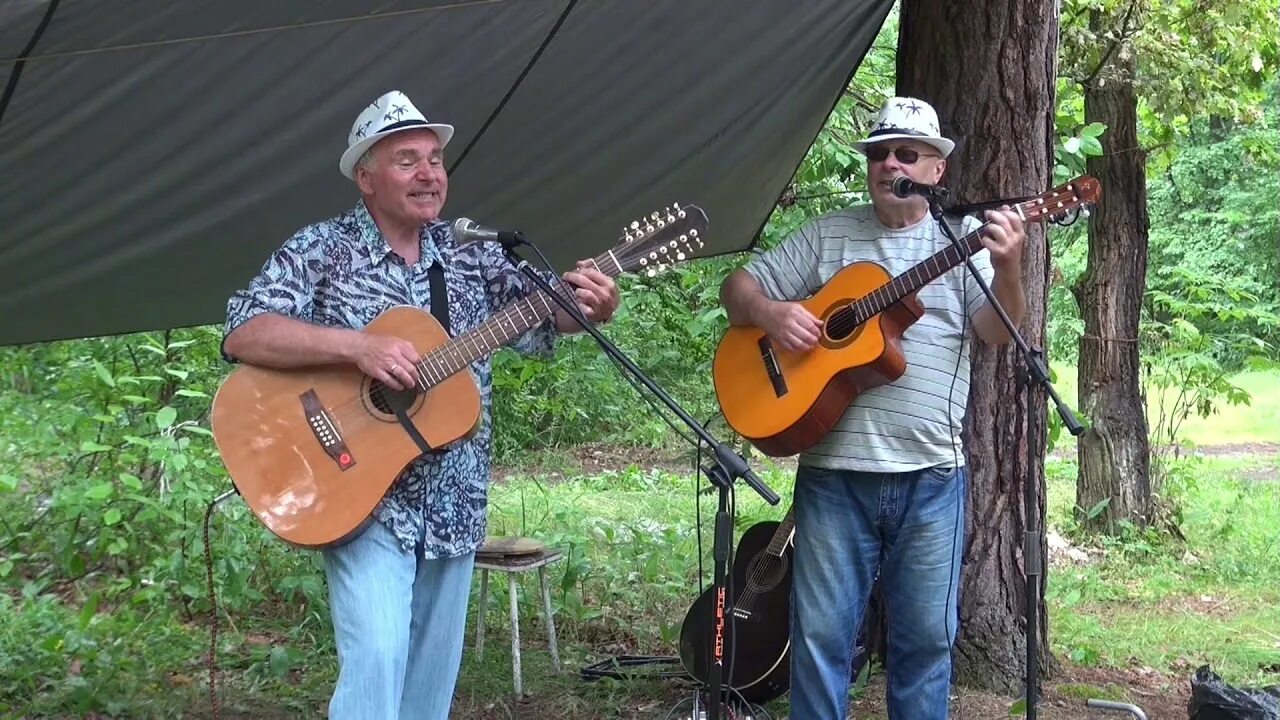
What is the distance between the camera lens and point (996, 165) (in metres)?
3.75

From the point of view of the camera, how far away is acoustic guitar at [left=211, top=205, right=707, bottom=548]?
2.54 metres

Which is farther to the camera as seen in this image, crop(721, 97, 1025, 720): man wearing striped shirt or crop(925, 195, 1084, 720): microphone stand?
crop(721, 97, 1025, 720): man wearing striped shirt

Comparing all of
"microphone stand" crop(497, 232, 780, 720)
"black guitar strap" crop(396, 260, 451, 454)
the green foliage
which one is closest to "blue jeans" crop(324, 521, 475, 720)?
"black guitar strap" crop(396, 260, 451, 454)

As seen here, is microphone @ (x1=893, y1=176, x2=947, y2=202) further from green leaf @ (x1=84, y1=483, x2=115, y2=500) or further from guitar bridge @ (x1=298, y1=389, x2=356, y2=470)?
green leaf @ (x1=84, y1=483, x2=115, y2=500)

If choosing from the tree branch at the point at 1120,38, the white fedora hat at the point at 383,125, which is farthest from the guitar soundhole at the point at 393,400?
the tree branch at the point at 1120,38

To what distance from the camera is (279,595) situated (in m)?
5.36

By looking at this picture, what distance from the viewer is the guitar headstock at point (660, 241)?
2654mm

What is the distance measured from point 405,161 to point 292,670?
2716 millimetres

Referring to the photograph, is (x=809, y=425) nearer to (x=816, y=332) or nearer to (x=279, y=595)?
(x=816, y=332)

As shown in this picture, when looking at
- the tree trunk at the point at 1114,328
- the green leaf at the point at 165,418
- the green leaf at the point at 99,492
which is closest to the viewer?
the green leaf at the point at 165,418

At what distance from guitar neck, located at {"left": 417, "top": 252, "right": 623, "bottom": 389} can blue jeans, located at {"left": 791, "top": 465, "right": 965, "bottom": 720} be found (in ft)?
2.90

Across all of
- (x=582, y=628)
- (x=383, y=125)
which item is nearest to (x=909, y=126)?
(x=383, y=125)

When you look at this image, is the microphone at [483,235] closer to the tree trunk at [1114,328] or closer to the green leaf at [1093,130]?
the green leaf at [1093,130]

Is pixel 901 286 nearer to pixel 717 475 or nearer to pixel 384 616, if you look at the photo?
pixel 717 475
